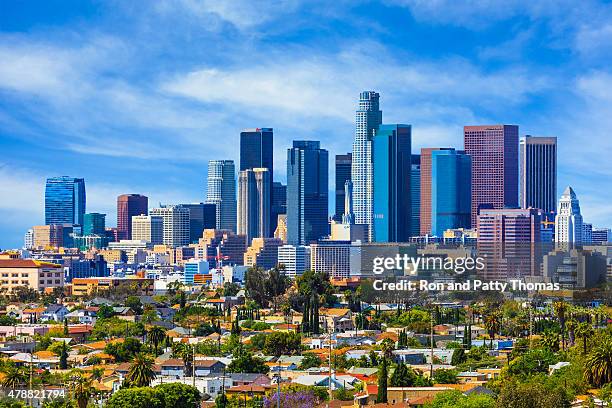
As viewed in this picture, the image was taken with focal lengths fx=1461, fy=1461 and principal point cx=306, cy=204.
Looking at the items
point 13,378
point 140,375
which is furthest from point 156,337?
point 140,375

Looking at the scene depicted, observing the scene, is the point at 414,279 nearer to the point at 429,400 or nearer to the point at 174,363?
the point at 174,363

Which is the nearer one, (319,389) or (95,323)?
(319,389)

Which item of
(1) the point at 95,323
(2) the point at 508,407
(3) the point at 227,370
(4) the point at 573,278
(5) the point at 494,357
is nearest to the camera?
(2) the point at 508,407

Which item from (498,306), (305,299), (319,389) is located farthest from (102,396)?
(498,306)

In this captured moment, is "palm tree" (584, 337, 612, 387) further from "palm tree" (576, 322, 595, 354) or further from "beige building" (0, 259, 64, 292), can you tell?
"beige building" (0, 259, 64, 292)

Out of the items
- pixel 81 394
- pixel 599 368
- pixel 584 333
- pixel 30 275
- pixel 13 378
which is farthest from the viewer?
pixel 30 275

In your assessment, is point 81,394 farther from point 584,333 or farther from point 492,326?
point 492,326

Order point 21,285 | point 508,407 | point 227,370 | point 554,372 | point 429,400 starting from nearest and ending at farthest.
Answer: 1. point 508,407
2. point 429,400
3. point 554,372
4. point 227,370
5. point 21,285
